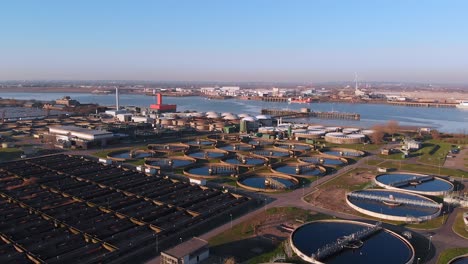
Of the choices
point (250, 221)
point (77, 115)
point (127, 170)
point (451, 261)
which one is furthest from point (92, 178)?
point (77, 115)

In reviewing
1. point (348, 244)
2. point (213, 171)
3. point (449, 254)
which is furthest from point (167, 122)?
point (449, 254)

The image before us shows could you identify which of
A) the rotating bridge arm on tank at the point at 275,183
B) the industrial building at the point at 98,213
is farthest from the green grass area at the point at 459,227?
the industrial building at the point at 98,213

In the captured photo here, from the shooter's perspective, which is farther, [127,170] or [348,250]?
[127,170]

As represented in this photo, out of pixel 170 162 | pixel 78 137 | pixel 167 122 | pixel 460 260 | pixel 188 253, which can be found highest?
pixel 78 137

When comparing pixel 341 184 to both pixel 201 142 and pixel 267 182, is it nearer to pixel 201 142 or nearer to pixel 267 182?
pixel 267 182

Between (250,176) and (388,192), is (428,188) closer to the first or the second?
(388,192)

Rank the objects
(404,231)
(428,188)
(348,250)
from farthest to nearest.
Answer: (428,188) < (404,231) < (348,250)

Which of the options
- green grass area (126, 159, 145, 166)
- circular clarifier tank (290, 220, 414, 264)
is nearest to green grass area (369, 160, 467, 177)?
circular clarifier tank (290, 220, 414, 264)
